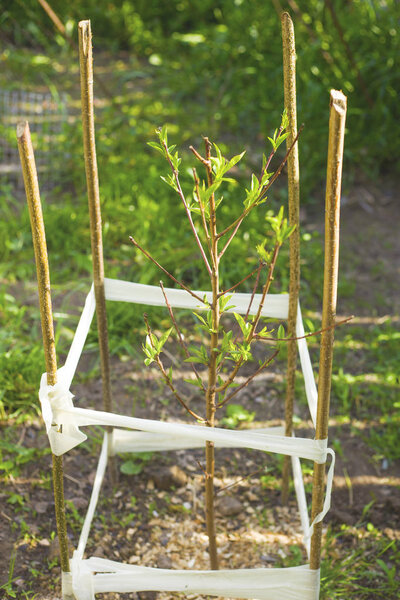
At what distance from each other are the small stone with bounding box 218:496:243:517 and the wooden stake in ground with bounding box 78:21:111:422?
1.55ft

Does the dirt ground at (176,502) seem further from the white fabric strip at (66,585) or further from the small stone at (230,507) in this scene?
the white fabric strip at (66,585)

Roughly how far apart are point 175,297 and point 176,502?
0.75m

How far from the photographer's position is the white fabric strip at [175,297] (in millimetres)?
1786

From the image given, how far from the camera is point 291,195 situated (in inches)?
64.9

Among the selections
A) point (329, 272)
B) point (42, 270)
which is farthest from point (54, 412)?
point (329, 272)

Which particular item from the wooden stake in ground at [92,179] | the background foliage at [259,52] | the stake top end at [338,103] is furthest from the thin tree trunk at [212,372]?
the background foliage at [259,52]

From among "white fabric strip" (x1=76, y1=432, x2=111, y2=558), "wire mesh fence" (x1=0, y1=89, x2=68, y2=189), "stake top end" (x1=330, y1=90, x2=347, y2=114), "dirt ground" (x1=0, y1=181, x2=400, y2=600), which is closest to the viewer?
"stake top end" (x1=330, y1=90, x2=347, y2=114)

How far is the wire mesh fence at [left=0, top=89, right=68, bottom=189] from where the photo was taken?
3.72m

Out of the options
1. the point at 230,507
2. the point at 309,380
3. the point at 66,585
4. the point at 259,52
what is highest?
the point at 259,52

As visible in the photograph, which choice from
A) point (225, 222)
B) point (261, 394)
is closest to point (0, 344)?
point (261, 394)

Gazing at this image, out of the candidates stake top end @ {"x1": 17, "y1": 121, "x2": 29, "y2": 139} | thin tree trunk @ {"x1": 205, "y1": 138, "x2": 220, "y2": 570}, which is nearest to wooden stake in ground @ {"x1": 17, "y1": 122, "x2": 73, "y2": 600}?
stake top end @ {"x1": 17, "y1": 121, "x2": 29, "y2": 139}

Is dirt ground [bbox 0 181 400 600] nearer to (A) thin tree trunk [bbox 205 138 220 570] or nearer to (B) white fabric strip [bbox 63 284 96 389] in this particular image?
(A) thin tree trunk [bbox 205 138 220 570]

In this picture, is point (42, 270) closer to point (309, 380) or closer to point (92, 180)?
point (92, 180)

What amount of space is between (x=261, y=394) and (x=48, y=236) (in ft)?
4.06
